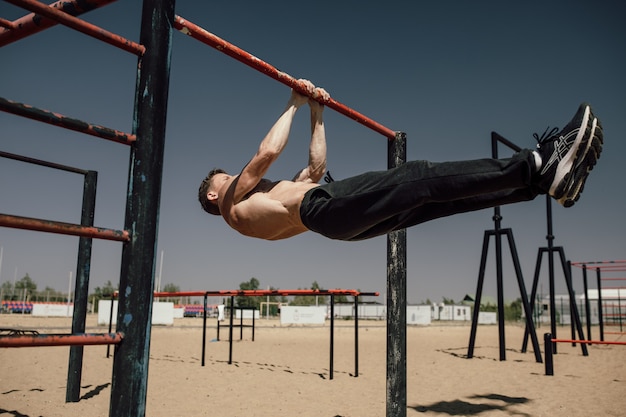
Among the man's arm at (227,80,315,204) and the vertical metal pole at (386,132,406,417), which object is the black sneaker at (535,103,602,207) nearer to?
the man's arm at (227,80,315,204)

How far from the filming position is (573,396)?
623cm

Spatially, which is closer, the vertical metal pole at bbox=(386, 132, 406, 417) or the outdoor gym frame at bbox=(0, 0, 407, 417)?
the outdoor gym frame at bbox=(0, 0, 407, 417)

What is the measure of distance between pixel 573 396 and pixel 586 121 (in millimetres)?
5318

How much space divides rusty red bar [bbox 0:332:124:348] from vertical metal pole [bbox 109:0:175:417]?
7 cm

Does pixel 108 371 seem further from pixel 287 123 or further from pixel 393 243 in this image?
pixel 287 123

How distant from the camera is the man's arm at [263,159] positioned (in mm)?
2736

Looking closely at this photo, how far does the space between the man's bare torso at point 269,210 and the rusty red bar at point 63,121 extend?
1096 mm

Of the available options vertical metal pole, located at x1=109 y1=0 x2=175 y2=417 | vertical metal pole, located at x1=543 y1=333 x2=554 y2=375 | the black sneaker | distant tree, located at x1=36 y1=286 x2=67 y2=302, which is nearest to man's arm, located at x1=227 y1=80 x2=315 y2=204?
vertical metal pole, located at x1=109 y1=0 x2=175 y2=417

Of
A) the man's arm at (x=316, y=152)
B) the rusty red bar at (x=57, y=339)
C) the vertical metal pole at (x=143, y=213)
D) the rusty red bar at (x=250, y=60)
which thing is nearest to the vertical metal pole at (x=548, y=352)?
the rusty red bar at (x=250, y=60)

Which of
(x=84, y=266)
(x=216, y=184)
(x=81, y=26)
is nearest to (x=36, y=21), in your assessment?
(x=81, y=26)

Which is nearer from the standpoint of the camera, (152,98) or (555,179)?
(152,98)

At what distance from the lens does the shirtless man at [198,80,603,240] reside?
2.08m

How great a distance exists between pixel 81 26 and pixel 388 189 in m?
1.38

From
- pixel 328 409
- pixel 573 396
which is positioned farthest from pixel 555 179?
pixel 573 396
